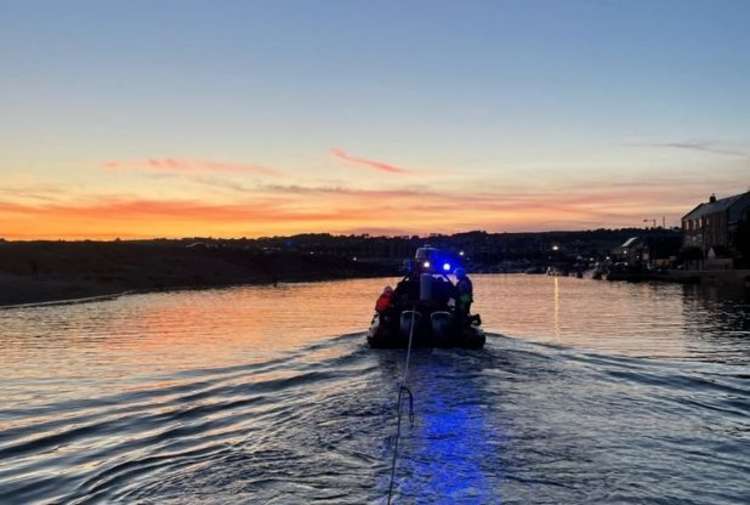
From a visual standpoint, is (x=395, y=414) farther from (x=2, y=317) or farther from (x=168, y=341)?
(x=2, y=317)

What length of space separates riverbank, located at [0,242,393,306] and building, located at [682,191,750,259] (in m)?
78.1

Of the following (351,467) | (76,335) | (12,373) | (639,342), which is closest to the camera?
(351,467)

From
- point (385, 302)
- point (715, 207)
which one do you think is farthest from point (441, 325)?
point (715, 207)

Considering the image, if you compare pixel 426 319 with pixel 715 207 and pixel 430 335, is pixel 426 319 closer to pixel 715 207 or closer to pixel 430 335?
pixel 430 335

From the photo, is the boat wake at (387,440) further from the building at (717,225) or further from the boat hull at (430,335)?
the building at (717,225)

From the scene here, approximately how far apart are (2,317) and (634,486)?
149 ft

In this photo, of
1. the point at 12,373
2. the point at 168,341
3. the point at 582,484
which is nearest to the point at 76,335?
the point at 168,341

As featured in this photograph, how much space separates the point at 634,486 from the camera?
9.86 metres

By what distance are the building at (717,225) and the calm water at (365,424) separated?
9130 cm

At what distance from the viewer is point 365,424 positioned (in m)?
13.4

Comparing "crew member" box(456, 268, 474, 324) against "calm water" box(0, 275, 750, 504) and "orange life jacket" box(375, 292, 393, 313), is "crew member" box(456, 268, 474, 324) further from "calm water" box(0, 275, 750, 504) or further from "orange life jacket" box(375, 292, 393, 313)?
"orange life jacket" box(375, 292, 393, 313)

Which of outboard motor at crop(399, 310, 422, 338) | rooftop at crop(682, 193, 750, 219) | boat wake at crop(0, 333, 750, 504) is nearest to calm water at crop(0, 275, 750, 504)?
boat wake at crop(0, 333, 750, 504)

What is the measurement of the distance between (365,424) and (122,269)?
111882mm

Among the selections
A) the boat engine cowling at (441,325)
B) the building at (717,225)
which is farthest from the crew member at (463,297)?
the building at (717,225)
